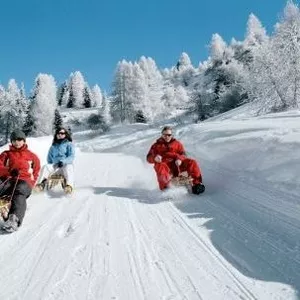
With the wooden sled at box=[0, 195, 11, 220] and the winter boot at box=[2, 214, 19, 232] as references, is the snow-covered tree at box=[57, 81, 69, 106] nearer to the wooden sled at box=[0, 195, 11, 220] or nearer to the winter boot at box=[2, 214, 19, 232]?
the wooden sled at box=[0, 195, 11, 220]

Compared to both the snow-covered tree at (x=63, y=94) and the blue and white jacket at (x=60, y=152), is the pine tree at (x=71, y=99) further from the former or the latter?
the blue and white jacket at (x=60, y=152)

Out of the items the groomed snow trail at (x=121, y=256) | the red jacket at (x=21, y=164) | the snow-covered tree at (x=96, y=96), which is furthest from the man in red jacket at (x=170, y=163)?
the snow-covered tree at (x=96, y=96)

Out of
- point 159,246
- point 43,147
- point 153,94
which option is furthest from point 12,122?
point 159,246

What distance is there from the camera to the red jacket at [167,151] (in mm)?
10042

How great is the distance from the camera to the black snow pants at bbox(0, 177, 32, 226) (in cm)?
668

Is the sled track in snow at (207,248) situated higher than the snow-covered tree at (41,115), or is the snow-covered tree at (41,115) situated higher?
the snow-covered tree at (41,115)

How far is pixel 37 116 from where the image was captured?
7631cm

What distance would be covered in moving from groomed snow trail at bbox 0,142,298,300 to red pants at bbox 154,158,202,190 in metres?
0.61

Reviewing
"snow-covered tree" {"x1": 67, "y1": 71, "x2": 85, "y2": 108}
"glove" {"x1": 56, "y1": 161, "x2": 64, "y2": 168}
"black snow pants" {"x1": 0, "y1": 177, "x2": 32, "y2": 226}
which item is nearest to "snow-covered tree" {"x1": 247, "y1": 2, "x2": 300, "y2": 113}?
"glove" {"x1": 56, "y1": 161, "x2": 64, "y2": 168}

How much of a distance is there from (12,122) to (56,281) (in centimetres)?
8087

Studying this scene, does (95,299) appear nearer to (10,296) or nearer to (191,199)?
(10,296)

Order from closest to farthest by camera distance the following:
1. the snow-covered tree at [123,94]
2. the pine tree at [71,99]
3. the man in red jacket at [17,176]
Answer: the man in red jacket at [17,176], the snow-covered tree at [123,94], the pine tree at [71,99]

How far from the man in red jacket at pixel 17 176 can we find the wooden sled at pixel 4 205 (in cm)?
10

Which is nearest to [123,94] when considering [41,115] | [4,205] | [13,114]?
[41,115]
